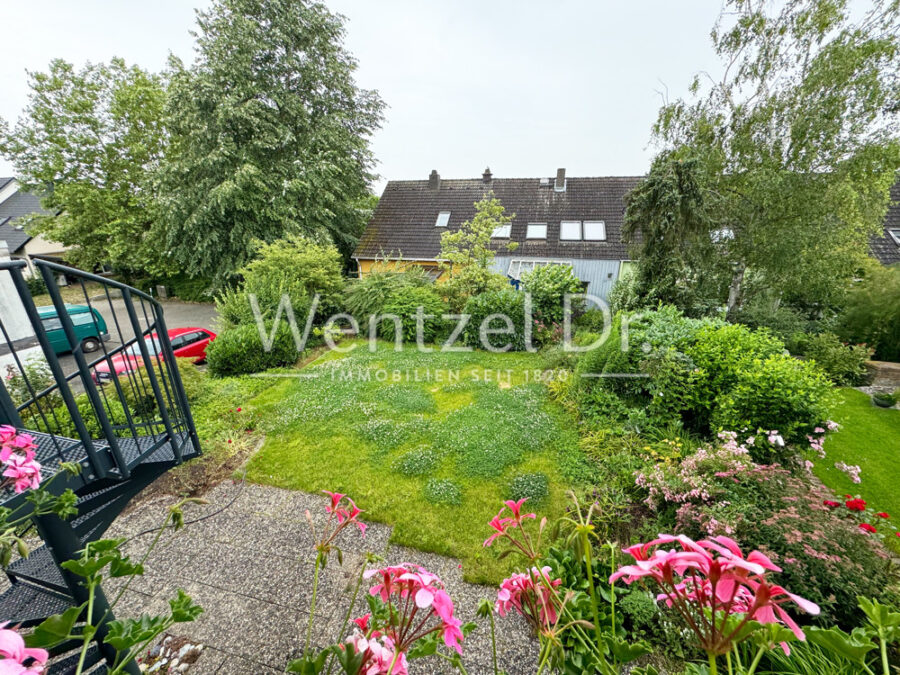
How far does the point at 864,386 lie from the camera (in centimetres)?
704

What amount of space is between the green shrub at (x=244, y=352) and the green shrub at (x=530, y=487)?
637 cm

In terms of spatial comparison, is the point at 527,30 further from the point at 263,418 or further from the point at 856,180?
the point at 263,418

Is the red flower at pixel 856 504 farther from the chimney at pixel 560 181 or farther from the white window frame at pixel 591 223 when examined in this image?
the chimney at pixel 560 181

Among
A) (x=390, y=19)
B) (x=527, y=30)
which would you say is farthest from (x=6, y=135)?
(x=527, y=30)

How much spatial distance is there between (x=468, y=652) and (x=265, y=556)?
2004 mm

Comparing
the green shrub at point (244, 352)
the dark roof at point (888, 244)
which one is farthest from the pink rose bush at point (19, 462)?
the dark roof at point (888, 244)

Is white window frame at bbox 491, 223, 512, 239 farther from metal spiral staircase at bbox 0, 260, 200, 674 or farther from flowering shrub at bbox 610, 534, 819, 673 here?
flowering shrub at bbox 610, 534, 819, 673

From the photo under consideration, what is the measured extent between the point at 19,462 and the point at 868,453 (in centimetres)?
827

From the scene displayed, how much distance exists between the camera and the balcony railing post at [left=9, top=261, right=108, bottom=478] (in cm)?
166

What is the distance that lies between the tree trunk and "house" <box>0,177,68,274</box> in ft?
91.6

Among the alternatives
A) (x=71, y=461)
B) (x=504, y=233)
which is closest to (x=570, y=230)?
→ (x=504, y=233)

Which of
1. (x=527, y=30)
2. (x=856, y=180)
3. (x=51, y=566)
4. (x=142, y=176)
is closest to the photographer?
(x=51, y=566)

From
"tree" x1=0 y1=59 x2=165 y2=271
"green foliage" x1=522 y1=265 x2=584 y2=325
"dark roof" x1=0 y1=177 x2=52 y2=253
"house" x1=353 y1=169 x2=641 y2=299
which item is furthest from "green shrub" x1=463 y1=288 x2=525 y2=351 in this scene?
"dark roof" x1=0 y1=177 x2=52 y2=253

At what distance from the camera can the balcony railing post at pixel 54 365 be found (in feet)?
5.43
